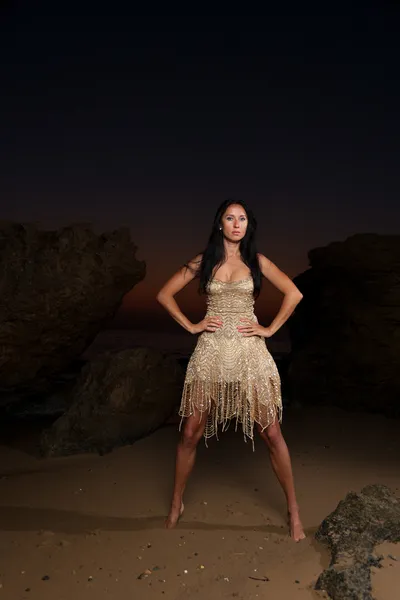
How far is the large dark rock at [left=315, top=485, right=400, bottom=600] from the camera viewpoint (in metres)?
2.84

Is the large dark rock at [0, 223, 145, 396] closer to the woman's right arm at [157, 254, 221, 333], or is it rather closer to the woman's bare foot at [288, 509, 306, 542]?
the woman's right arm at [157, 254, 221, 333]

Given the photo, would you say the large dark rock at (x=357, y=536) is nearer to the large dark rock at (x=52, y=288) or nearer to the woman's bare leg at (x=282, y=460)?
the woman's bare leg at (x=282, y=460)

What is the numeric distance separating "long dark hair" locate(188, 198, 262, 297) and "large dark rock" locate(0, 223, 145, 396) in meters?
1.81

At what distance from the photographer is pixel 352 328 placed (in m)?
6.13

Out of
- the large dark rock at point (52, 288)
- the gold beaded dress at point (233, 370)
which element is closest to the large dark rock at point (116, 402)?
the large dark rock at point (52, 288)

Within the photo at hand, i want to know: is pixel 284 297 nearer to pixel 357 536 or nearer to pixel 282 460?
pixel 282 460

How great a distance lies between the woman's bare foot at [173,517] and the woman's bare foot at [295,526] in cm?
71

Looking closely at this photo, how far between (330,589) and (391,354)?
3.33m

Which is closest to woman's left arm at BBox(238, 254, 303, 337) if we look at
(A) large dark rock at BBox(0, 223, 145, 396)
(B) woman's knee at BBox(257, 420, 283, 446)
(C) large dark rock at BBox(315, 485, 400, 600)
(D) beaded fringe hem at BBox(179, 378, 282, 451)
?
(D) beaded fringe hem at BBox(179, 378, 282, 451)

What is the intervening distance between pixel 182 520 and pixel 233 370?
1.07 metres

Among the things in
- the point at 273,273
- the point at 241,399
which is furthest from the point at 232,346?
the point at 273,273

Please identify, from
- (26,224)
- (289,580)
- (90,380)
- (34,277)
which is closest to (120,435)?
(90,380)

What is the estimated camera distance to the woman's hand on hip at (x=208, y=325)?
3686 millimetres

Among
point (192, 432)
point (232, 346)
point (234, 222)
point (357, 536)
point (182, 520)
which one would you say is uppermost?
point (234, 222)
